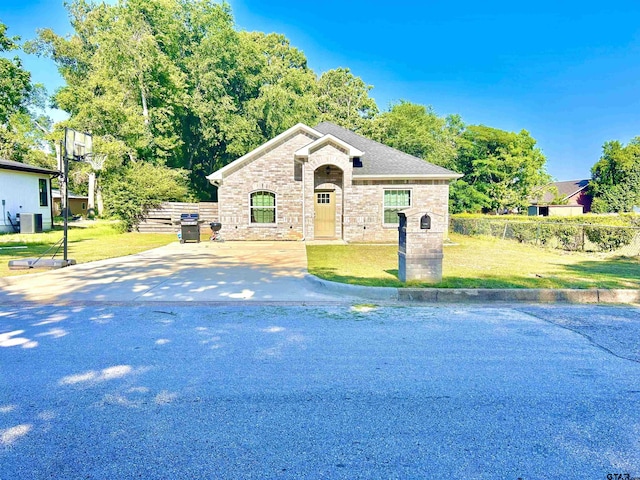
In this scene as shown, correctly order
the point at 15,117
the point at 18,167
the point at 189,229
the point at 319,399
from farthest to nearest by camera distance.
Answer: the point at 15,117, the point at 18,167, the point at 189,229, the point at 319,399

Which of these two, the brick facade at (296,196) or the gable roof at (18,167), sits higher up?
the gable roof at (18,167)

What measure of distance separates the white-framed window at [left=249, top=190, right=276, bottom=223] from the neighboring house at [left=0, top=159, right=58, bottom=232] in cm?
1208

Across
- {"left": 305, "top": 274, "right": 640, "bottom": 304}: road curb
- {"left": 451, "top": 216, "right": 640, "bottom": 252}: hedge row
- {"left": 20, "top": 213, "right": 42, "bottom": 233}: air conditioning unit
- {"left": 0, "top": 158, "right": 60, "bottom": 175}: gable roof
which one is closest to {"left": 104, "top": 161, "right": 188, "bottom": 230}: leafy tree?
{"left": 0, "top": 158, "right": 60, "bottom": 175}: gable roof

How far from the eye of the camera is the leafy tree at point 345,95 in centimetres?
4319

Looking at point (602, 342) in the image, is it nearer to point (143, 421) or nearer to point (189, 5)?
point (143, 421)

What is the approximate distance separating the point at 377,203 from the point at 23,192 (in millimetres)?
19283

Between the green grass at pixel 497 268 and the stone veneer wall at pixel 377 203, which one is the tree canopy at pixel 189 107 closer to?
the stone veneer wall at pixel 377 203

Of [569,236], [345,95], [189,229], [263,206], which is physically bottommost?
[569,236]

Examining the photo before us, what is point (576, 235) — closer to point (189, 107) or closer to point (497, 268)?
point (497, 268)

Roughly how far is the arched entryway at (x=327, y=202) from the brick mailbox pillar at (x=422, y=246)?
11.0m

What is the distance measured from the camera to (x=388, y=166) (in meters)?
19.2

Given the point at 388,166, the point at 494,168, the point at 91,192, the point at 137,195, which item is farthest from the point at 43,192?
the point at 494,168

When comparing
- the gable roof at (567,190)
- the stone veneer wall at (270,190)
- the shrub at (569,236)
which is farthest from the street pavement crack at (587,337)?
the gable roof at (567,190)

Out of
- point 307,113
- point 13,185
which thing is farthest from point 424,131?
point 13,185
